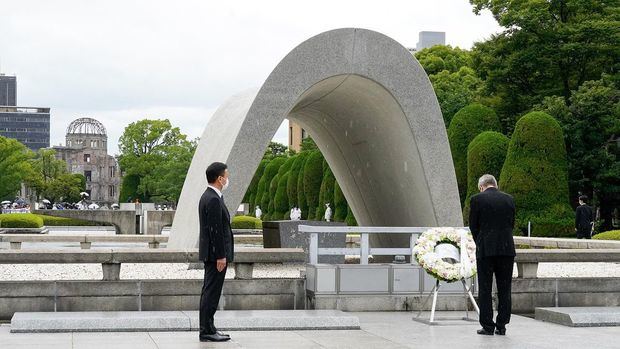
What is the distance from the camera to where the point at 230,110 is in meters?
18.5

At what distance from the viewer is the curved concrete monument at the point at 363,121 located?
51.5 ft

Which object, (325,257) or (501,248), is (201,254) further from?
(325,257)

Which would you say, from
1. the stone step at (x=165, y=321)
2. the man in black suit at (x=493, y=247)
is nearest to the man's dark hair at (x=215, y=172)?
the stone step at (x=165, y=321)

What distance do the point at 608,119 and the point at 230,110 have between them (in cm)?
2308

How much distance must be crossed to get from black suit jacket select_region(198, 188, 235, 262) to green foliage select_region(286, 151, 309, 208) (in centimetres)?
4949

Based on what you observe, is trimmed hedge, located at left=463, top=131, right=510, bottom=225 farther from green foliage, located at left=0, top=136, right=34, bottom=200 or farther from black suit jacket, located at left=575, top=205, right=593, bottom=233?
green foliage, located at left=0, top=136, right=34, bottom=200

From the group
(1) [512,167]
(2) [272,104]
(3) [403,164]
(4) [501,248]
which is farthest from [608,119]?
(4) [501,248]

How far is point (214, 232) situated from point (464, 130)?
28.6 m

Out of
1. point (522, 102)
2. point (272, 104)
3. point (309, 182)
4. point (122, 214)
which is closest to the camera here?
point (272, 104)

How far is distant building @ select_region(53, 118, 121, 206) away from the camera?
523ft

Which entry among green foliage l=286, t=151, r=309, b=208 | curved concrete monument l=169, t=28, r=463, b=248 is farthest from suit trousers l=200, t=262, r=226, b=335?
green foliage l=286, t=151, r=309, b=208

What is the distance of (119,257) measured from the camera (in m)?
12.1

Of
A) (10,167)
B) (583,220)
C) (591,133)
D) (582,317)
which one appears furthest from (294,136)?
(582,317)

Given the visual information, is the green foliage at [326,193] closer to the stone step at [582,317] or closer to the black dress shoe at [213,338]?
the stone step at [582,317]
